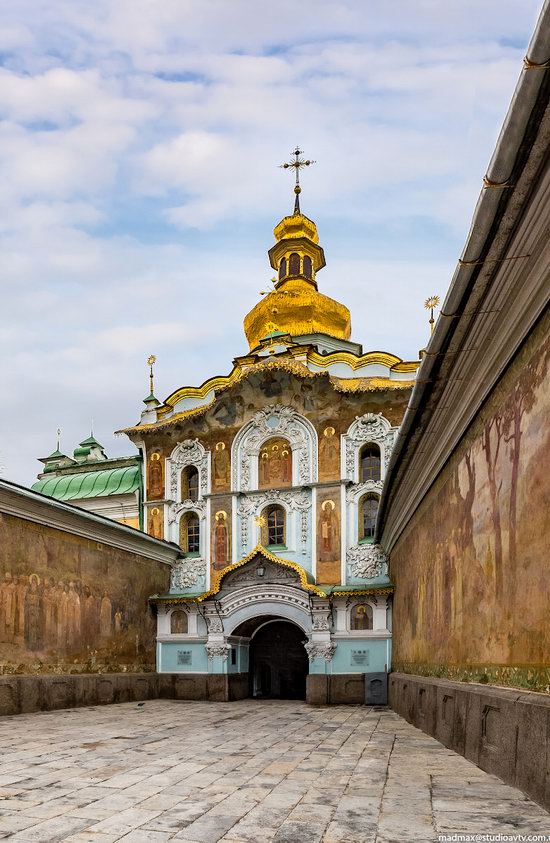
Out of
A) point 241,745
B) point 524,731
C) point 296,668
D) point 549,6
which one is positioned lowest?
point 296,668

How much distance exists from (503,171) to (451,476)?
17.0 feet

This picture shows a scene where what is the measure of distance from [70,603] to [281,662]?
351 inches

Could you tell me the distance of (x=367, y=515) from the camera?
19.6 m

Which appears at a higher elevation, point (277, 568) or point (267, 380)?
point (267, 380)

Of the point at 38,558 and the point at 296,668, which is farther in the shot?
the point at 296,668

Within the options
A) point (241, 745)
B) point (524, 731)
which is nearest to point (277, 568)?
point (241, 745)

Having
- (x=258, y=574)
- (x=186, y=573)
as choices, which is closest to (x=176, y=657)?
(x=186, y=573)

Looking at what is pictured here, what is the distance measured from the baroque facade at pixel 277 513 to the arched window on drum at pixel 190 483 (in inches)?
1.6

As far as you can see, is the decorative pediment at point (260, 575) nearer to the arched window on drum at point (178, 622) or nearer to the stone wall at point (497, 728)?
the arched window on drum at point (178, 622)

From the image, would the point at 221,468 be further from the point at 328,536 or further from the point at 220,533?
the point at 328,536

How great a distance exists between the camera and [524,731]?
18.0 feet

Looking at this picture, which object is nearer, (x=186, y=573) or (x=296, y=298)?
(x=186, y=573)

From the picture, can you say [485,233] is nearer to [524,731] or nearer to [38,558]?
[524,731]

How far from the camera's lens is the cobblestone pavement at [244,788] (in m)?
4.90
